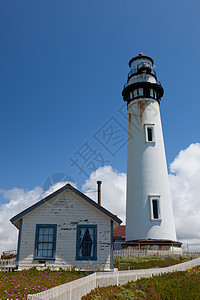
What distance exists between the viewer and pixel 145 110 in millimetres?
Answer: 26953

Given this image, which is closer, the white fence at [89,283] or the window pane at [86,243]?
the white fence at [89,283]

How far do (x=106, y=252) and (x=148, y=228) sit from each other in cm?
1032

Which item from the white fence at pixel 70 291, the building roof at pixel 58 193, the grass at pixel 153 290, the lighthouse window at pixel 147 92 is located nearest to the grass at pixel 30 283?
the white fence at pixel 70 291

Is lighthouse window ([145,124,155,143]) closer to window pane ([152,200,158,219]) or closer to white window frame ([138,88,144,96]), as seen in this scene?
white window frame ([138,88,144,96])

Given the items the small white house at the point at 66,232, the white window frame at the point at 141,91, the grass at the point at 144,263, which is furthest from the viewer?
the white window frame at the point at 141,91

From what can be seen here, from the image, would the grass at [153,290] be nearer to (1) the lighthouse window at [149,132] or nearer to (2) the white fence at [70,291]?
(2) the white fence at [70,291]

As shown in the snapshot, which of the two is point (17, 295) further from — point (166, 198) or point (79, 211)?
point (166, 198)

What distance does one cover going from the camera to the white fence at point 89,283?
20.6ft

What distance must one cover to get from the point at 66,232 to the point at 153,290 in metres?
5.00

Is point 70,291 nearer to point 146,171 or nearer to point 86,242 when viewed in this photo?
point 86,242

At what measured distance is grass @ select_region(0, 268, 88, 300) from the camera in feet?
24.3

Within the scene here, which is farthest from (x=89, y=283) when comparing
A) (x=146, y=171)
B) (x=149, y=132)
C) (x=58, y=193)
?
(x=149, y=132)

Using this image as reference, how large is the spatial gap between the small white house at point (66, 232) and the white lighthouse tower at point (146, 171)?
9.71m

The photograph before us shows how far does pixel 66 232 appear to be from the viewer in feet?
43.4
